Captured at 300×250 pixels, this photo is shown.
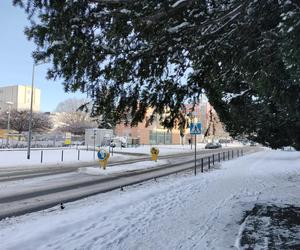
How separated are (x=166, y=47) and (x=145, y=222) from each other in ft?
11.8

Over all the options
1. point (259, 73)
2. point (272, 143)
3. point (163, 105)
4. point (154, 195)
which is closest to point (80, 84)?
point (163, 105)

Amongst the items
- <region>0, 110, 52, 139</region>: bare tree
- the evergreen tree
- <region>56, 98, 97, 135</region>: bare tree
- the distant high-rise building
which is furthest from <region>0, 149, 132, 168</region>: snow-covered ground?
the distant high-rise building

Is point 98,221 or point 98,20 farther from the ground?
point 98,20

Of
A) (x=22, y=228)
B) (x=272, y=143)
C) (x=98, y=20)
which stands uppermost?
(x=98, y=20)

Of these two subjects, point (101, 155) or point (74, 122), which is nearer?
point (101, 155)

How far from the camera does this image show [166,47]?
5867 mm

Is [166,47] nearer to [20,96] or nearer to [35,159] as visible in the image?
[35,159]

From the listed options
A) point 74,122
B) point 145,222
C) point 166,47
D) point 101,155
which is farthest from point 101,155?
point 74,122

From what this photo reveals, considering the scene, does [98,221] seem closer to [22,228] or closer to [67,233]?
[67,233]

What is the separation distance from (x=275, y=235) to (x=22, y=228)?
471 centimetres

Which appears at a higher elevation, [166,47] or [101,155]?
[166,47]

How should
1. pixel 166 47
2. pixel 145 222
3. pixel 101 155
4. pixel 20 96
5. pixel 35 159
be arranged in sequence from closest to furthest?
pixel 166 47 < pixel 145 222 < pixel 101 155 < pixel 35 159 < pixel 20 96

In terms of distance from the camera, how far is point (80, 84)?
5.51m

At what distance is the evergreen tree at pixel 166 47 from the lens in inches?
186
